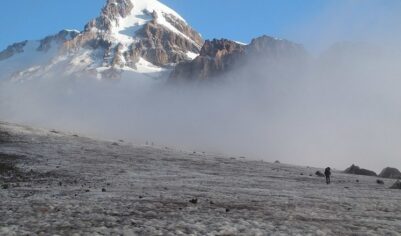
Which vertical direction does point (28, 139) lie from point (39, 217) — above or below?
above

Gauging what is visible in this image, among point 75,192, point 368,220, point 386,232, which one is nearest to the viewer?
point 386,232

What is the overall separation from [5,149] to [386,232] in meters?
52.2

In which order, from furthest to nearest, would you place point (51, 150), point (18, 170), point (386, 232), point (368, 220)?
point (51, 150) < point (18, 170) < point (368, 220) < point (386, 232)

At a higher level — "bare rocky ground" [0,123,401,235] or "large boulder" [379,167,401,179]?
"large boulder" [379,167,401,179]

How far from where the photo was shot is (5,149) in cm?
6291

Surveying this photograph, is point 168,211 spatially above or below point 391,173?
below

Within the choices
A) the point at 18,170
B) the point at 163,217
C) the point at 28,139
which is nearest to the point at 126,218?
the point at 163,217

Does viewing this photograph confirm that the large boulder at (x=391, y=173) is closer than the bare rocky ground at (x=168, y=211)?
No

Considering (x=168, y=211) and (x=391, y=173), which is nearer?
(x=168, y=211)

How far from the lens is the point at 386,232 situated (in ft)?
66.9

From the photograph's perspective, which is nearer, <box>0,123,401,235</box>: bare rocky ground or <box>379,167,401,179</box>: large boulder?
<box>0,123,401,235</box>: bare rocky ground

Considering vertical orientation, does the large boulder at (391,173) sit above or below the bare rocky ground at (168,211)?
above

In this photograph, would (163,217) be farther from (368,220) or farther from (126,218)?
(368,220)

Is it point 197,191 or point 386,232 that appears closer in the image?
point 386,232
